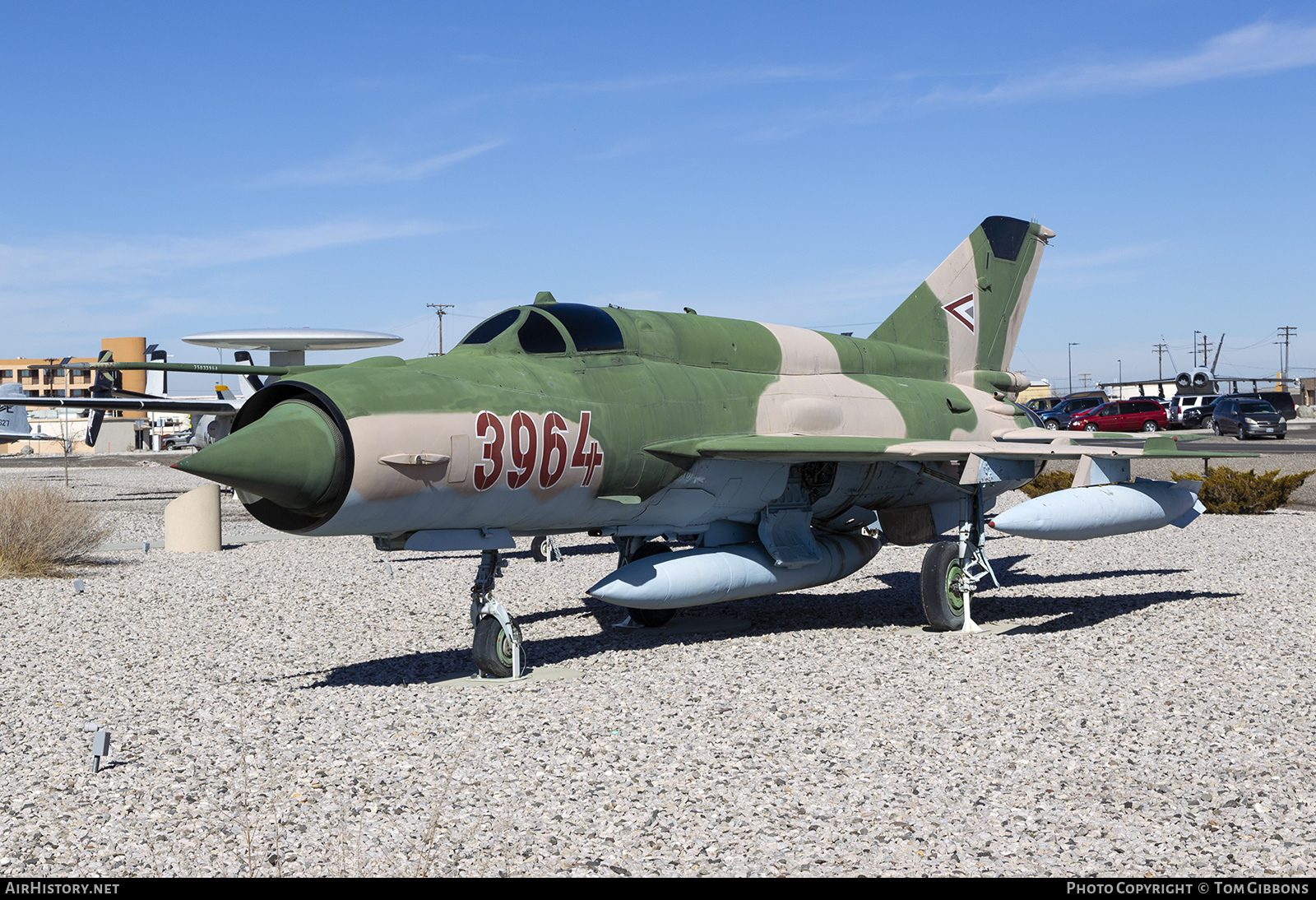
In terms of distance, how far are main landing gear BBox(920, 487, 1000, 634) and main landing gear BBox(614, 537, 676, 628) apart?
2768 millimetres

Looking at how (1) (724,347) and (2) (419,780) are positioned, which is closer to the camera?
(2) (419,780)

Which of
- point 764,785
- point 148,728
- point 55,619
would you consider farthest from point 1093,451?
point 55,619

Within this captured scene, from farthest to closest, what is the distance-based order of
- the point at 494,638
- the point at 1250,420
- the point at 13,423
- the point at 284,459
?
the point at 13,423 < the point at 1250,420 < the point at 494,638 < the point at 284,459

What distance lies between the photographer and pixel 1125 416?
5369 cm

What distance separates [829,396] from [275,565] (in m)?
9.78

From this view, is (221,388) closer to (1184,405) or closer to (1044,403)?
(1184,405)

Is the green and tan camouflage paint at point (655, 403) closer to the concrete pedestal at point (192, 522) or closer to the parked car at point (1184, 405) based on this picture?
the concrete pedestal at point (192, 522)

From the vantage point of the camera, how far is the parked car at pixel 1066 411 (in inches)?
2194

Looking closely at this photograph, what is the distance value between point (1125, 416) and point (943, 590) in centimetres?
4792

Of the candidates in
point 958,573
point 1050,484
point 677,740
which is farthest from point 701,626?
point 1050,484

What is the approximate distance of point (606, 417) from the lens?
359 inches

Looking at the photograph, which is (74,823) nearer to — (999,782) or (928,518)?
(999,782)

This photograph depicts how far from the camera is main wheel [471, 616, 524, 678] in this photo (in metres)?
8.73

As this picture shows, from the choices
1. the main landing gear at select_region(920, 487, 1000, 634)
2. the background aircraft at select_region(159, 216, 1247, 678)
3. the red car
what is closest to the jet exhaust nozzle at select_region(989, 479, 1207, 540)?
the background aircraft at select_region(159, 216, 1247, 678)
